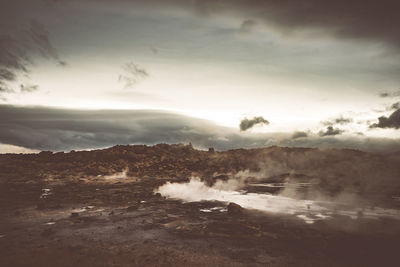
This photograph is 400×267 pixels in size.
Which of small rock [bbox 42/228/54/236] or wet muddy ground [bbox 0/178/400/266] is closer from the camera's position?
wet muddy ground [bbox 0/178/400/266]

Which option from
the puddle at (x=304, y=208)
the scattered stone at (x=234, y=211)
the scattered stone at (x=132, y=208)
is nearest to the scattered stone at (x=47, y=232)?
the scattered stone at (x=132, y=208)

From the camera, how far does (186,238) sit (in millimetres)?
10320

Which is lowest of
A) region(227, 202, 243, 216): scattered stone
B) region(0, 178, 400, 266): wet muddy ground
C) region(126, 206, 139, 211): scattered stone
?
region(0, 178, 400, 266): wet muddy ground

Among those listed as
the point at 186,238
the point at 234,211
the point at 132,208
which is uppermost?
the point at 234,211

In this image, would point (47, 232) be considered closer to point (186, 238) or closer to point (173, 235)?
point (173, 235)

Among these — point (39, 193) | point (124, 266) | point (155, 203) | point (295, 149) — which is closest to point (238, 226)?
point (124, 266)

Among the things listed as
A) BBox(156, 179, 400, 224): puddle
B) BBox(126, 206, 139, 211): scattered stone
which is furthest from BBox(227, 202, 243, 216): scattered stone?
BBox(126, 206, 139, 211): scattered stone

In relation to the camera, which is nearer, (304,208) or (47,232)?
(47,232)

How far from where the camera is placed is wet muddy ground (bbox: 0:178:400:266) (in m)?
8.34

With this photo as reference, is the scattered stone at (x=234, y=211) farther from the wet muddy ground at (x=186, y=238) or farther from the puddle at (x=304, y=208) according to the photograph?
the puddle at (x=304, y=208)

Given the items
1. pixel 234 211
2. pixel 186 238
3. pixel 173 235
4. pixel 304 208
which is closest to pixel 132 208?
pixel 173 235

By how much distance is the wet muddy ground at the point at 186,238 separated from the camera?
834cm

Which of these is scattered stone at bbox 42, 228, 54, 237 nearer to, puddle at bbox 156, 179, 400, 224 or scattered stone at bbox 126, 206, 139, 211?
scattered stone at bbox 126, 206, 139, 211

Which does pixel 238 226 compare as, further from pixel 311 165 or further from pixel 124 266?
pixel 311 165
